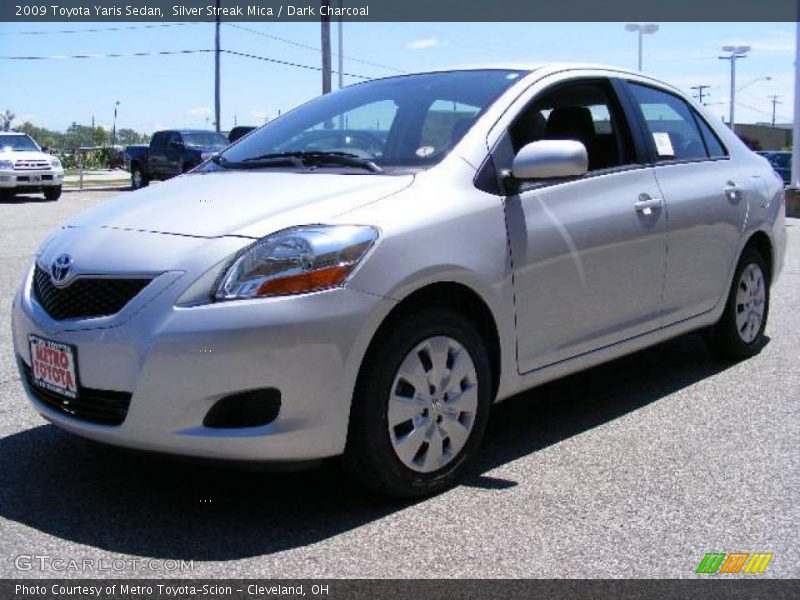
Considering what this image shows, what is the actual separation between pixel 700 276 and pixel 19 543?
348cm

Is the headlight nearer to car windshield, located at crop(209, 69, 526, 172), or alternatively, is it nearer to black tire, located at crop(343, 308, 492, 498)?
black tire, located at crop(343, 308, 492, 498)

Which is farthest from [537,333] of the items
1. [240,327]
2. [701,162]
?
[701,162]

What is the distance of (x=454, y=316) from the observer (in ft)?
11.9

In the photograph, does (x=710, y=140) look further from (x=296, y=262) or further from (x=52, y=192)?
(x=52, y=192)

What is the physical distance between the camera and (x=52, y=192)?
2389 cm


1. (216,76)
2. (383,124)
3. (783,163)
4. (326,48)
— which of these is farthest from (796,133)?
(216,76)

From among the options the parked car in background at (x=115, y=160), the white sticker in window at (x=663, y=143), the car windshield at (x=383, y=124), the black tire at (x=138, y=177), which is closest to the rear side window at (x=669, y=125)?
the white sticker in window at (x=663, y=143)

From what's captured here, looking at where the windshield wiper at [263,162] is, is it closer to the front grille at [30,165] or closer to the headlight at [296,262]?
the headlight at [296,262]

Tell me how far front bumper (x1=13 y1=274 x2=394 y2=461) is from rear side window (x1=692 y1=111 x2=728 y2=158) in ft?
9.59

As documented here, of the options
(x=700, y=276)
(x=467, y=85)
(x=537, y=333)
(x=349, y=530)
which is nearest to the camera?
(x=349, y=530)

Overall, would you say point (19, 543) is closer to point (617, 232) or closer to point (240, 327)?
point (240, 327)

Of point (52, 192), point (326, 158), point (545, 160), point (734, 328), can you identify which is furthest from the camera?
point (52, 192)

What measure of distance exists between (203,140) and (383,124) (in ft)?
75.4

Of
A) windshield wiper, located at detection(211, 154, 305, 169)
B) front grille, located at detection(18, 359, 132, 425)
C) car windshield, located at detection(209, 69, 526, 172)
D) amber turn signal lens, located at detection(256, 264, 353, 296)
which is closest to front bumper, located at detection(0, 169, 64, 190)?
car windshield, located at detection(209, 69, 526, 172)
